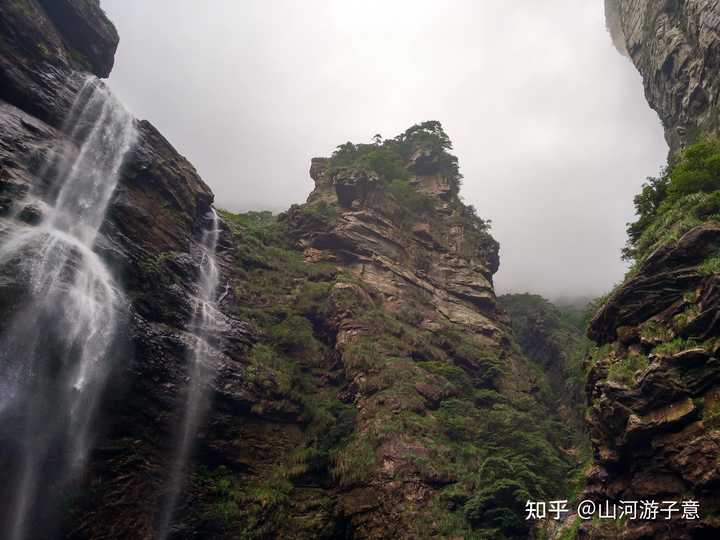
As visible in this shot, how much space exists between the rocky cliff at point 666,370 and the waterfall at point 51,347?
64.7ft

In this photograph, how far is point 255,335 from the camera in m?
29.9

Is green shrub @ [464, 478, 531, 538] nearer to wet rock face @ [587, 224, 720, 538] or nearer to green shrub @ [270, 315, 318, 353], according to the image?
wet rock face @ [587, 224, 720, 538]

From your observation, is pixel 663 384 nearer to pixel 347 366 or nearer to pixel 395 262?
pixel 347 366

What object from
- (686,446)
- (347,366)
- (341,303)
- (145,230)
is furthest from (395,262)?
(686,446)

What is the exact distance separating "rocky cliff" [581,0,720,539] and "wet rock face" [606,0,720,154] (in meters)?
9.16

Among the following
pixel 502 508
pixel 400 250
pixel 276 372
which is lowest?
pixel 502 508

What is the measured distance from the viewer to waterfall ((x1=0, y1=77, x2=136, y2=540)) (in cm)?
1741

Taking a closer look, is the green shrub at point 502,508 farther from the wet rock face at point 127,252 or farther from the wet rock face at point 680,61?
the wet rock face at point 680,61

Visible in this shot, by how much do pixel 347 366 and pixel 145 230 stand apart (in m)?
15.3

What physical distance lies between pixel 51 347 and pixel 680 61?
130 ft

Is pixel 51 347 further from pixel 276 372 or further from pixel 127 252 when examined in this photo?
pixel 276 372

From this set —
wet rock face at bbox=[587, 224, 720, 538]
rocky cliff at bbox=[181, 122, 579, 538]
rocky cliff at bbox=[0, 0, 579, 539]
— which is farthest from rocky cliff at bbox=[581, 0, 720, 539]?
rocky cliff at bbox=[0, 0, 579, 539]

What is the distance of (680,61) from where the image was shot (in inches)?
1188

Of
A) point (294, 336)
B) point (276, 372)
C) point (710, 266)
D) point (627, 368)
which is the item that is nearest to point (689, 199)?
point (710, 266)
